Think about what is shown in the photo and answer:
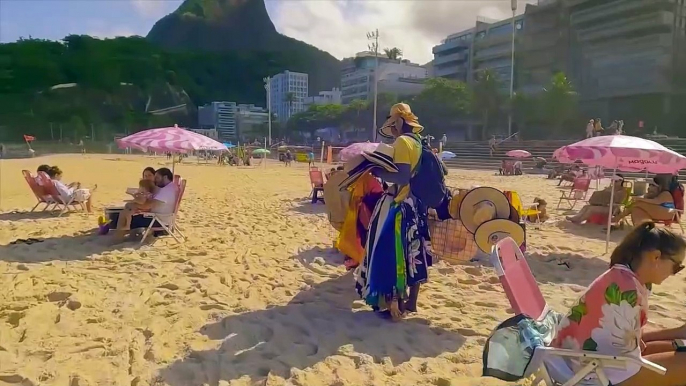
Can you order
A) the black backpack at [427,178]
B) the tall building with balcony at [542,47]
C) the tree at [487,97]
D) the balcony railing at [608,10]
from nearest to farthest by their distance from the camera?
the black backpack at [427,178]
the balcony railing at [608,10]
the tree at [487,97]
the tall building with balcony at [542,47]

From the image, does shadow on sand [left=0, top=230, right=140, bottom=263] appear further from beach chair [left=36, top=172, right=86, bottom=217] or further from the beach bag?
the beach bag

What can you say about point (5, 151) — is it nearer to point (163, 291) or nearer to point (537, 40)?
point (163, 291)

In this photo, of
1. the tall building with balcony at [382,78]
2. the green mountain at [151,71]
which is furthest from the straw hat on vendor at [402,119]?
the tall building with balcony at [382,78]

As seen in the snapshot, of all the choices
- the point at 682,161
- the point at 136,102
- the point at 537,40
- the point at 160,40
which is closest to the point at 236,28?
the point at 160,40

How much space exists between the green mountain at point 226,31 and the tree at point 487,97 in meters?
82.8

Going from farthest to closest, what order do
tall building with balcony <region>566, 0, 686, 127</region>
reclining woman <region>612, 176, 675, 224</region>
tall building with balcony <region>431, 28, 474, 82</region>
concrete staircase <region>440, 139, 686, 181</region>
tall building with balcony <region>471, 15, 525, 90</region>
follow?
1. tall building with balcony <region>431, 28, 474, 82</region>
2. tall building with balcony <region>471, 15, 525, 90</region>
3. tall building with balcony <region>566, 0, 686, 127</region>
4. concrete staircase <region>440, 139, 686, 181</region>
5. reclining woman <region>612, 176, 675, 224</region>

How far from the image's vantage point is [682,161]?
5566 mm

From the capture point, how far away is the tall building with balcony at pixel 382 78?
81500 mm

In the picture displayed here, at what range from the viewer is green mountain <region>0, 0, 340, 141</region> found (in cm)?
7581

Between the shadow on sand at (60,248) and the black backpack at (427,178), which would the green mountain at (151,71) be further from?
the black backpack at (427,178)

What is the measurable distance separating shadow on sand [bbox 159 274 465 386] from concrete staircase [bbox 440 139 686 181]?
24968 millimetres

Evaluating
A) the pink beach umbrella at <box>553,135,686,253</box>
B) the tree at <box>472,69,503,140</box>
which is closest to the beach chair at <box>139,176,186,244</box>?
the pink beach umbrella at <box>553,135,686,253</box>

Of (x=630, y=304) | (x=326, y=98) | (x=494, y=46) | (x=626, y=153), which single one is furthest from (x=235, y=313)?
(x=326, y=98)

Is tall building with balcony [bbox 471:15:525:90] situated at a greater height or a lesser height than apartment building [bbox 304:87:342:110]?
greater
